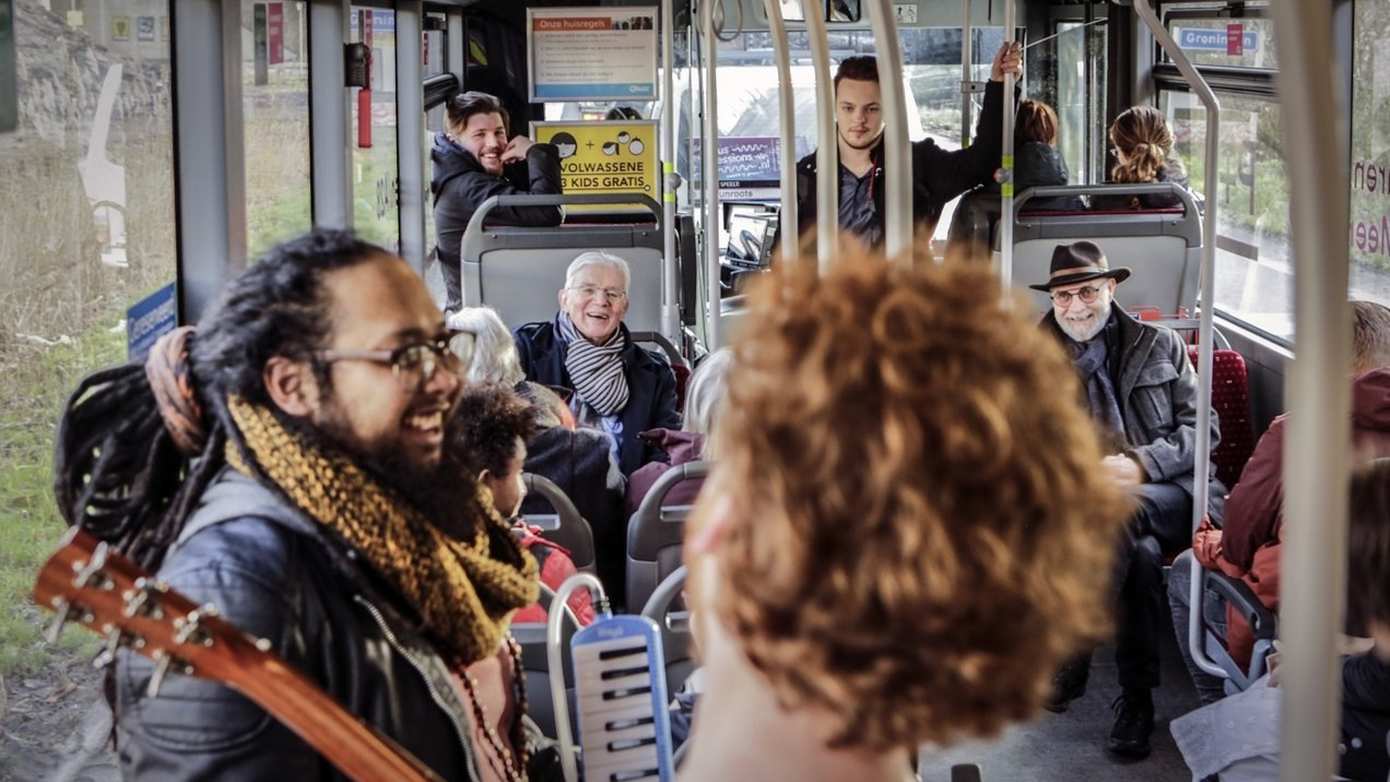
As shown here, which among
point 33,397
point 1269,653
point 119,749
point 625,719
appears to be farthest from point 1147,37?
point 119,749

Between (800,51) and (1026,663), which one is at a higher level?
(800,51)

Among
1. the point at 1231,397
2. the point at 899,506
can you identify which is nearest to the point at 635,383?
the point at 1231,397

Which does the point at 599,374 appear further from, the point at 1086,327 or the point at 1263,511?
the point at 1263,511

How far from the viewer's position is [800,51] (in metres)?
9.52

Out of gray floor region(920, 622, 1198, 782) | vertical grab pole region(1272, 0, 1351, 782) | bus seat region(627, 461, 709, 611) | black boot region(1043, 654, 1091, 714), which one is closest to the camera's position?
vertical grab pole region(1272, 0, 1351, 782)

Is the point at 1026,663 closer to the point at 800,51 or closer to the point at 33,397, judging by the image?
the point at 33,397

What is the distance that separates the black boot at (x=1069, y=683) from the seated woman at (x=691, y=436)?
1294 mm

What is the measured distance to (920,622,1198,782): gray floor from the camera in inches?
170

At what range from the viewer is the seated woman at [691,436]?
327 cm

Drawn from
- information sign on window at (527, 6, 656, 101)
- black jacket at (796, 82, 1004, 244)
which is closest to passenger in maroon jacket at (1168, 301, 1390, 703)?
black jacket at (796, 82, 1004, 244)

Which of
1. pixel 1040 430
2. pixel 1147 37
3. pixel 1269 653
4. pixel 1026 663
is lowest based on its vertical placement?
pixel 1269 653

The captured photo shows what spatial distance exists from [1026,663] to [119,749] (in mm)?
802

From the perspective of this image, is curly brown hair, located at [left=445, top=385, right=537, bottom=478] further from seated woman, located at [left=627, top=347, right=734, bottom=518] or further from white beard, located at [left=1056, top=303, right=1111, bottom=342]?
white beard, located at [left=1056, top=303, right=1111, bottom=342]

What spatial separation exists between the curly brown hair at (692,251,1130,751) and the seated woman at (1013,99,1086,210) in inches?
207
